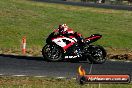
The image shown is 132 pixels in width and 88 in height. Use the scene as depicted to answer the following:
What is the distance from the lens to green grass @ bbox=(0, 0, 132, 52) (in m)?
31.8

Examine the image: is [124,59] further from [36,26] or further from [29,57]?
[36,26]

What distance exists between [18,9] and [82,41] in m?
26.0

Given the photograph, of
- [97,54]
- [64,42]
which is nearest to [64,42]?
[64,42]

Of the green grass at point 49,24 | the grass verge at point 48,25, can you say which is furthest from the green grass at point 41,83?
the green grass at point 49,24

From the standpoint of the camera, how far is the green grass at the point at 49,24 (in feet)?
104

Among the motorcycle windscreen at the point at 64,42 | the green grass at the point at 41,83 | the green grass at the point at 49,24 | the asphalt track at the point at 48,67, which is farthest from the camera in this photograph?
the green grass at the point at 49,24

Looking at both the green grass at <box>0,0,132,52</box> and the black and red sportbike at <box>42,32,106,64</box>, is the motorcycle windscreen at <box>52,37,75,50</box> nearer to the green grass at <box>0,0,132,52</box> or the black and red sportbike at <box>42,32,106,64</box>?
the black and red sportbike at <box>42,32,106,64</box>

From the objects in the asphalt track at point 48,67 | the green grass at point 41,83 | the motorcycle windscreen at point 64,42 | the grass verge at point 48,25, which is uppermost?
the motorcycle windscreen at point 64,42

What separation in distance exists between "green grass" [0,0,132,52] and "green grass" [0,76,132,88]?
451 inches

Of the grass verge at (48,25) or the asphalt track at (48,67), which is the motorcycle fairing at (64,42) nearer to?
the asphalt track at (48,67)

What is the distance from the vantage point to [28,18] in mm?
41000

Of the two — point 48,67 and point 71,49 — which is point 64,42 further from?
point 48,67

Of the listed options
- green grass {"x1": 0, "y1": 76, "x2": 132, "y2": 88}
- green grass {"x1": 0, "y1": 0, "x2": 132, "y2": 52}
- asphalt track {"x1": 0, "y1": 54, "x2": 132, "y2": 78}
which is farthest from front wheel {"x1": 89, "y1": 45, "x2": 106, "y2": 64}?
green grass {"x1": 0, "y1": 0, "x2": 132, "y2": 52}

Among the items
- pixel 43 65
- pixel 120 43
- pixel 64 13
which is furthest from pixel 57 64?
pixel 64 13
